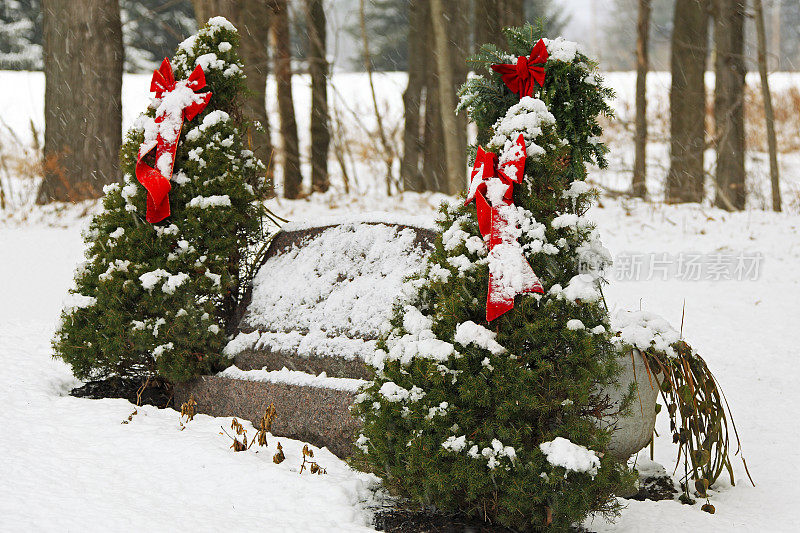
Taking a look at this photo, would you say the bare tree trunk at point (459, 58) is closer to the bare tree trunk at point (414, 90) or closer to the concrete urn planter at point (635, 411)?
the bare tree trunk at point (414, 90)

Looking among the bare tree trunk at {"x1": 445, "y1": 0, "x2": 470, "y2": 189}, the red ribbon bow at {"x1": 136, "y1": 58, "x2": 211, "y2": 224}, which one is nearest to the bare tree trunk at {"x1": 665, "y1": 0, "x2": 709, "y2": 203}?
the bare tree trunk at {"x1": 445, "y1": 0, "x2": 470, "y2": 189}

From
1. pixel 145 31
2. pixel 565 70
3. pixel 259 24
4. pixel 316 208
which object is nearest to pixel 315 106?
pixel 259 24

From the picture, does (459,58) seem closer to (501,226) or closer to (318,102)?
(318,102)

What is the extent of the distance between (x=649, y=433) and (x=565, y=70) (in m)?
1.97

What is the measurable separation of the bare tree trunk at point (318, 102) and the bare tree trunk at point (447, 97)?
3.32m

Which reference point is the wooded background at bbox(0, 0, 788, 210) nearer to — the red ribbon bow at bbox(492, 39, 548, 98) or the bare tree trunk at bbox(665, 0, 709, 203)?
the bare tree trunk at bbox(665, 0, 709, 203)

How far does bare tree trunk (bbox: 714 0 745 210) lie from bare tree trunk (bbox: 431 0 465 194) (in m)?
4.12

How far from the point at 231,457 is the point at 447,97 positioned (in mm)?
7630

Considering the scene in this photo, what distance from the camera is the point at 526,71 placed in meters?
3.79

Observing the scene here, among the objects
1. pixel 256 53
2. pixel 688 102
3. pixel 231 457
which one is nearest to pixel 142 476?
pixel 231 457

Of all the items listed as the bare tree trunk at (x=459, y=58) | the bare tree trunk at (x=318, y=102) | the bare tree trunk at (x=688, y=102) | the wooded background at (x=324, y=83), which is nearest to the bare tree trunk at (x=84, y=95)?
the wooded background at (x=324, y=83)

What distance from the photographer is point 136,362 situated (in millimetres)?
5234

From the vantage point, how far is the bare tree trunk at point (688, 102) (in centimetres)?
1272

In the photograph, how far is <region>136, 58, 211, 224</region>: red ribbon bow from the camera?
16.8 ft
